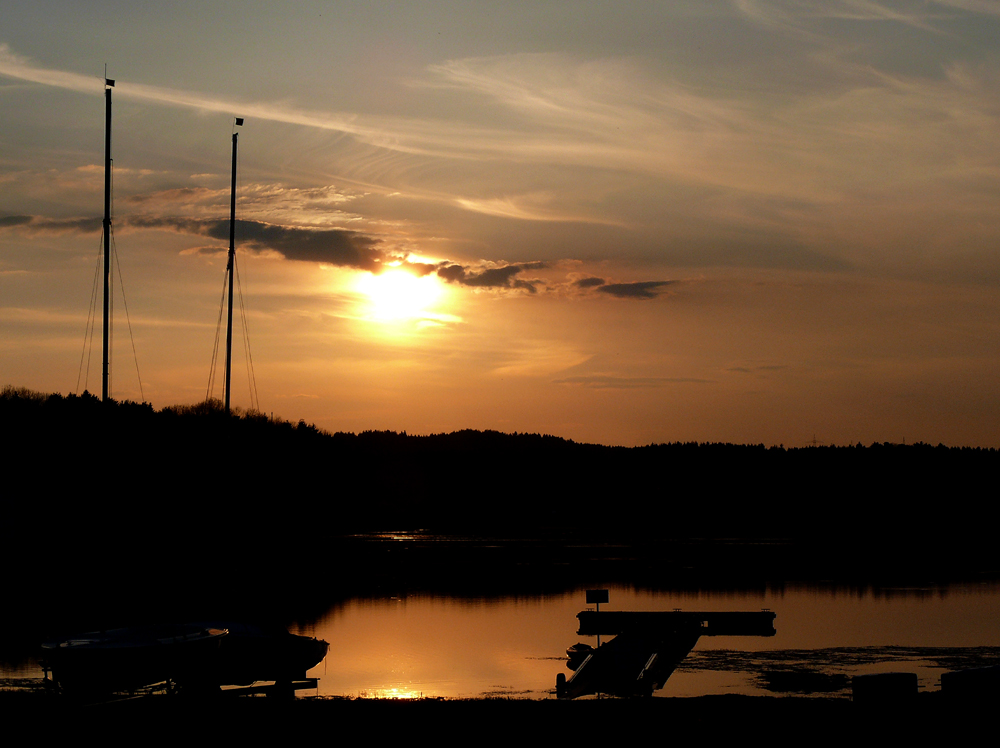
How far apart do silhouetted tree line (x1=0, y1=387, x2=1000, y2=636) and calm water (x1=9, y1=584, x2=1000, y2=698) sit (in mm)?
10140

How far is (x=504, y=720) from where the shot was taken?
1534 cm

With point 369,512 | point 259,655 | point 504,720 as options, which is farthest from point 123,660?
point 369,512

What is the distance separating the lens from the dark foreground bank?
13898 millimetres

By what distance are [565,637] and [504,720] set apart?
21.2 meters

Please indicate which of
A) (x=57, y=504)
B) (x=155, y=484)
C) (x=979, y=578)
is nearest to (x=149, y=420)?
(x=155, y=484)

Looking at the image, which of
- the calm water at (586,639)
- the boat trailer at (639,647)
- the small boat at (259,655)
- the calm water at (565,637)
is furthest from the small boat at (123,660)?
the boat trailer at (639,647)

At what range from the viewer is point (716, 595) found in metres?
47.9

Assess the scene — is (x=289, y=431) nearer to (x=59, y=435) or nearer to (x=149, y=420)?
(x=149, y=420)

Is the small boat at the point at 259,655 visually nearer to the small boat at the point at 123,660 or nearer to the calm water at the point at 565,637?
the calm water at the point at 565,637

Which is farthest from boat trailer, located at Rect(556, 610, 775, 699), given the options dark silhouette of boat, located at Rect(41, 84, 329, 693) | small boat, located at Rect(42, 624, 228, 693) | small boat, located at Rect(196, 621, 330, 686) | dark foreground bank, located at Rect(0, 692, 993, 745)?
small boat, located at Rect(42, 624, 228, 693)

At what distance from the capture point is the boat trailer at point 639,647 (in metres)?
24.7

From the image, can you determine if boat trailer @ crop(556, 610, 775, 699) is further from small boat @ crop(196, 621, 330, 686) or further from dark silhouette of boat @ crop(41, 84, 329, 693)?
dark silhouette of boat @ crop(41, 84, 329, 693)

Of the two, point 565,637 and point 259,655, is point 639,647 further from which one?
point 259,655

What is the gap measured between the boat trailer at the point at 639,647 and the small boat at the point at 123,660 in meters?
7.49
